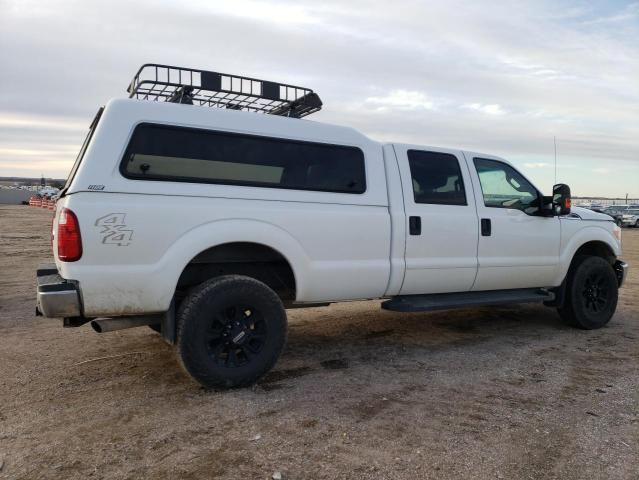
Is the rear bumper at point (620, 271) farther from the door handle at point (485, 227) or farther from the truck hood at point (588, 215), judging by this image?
the door handle at point (485, 227)

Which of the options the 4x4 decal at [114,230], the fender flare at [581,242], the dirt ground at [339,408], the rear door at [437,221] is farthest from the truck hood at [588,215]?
the 4x4 decal at [114,230]

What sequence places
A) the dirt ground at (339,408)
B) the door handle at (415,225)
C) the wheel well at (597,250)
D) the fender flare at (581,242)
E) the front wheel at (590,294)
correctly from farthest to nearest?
the wheel well at (597,250) < the front wheel at (590,294) < the fender flare at (581,242) < the door handle at (415,225) < the dirt ground at (339,408)

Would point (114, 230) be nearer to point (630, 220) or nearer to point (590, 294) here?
point (590, 294)

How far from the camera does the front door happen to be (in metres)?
5.47

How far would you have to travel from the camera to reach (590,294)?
627 centimetres

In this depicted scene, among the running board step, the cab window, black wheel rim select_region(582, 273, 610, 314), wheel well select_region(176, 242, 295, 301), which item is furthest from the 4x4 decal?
black wheel rim select_region(582, 273, 610, 314)

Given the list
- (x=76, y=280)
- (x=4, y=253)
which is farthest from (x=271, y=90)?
(x=4, y=253)

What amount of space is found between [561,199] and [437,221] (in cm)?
159

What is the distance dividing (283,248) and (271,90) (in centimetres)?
159

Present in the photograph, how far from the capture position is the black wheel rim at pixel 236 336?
4016mm

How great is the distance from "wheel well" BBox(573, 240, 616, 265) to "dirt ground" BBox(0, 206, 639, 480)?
3.31ft

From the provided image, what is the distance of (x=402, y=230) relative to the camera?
4867 mm

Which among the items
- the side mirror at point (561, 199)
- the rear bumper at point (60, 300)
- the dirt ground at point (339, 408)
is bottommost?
the dirt ground at point (339, 408)

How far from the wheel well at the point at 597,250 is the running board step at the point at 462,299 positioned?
92 centimetres
